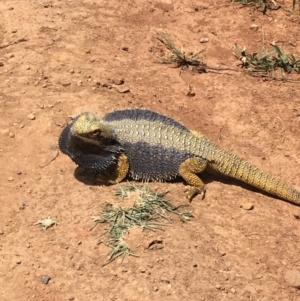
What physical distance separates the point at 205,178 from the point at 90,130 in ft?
4.78

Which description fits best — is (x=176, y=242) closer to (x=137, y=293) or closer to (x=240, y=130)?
(x=137, y=293)

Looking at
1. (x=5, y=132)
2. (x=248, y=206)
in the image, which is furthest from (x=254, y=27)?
(x=5, y=132)

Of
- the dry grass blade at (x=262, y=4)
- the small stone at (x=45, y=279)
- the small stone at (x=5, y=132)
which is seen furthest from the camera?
the dry grass blade at (x=262, y=4)

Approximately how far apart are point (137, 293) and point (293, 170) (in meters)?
2.58

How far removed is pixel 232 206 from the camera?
5.87 metres

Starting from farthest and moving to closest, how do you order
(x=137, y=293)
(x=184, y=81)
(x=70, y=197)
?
(x=184, y=81)
(x=70, y=197)
(x=137, y=293)

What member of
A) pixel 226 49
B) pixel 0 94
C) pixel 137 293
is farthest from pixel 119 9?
pixel 137 293

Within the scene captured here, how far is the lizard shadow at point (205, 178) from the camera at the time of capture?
6.00 meters

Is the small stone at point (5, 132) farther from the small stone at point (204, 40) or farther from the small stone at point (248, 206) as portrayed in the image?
the small stone at point (204, 40)

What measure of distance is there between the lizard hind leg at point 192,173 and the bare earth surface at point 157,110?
0.40 ft

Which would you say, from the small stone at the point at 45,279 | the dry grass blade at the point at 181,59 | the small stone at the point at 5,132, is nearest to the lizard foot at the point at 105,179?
the small stone at the point at 5,132

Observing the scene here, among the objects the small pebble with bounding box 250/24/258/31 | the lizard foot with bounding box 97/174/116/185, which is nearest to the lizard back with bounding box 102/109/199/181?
the lizard foot with bounding box 97/174/116/185

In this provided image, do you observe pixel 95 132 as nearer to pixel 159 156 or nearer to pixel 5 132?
pixel 159 156

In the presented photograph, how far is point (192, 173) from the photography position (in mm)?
5965
